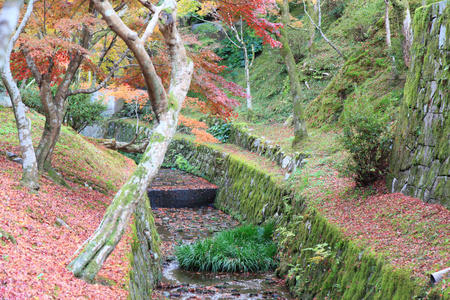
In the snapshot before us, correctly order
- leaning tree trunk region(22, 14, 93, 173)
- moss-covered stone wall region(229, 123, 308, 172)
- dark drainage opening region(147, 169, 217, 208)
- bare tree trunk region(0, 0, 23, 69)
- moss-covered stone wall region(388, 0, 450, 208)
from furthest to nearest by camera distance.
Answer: dark drainage opening region(147, 169, 217, 208) < moss-covered stone wall region(229, 123, 308, 172) < leaning tree trunk region(22, 14, 93, 173) < moss-covered stone wall region(388, 0, 450, 208) < bare tree trunk region(0, 0, 23, 69)

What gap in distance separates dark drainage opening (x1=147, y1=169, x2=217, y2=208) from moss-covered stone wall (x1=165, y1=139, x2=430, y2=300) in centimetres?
56

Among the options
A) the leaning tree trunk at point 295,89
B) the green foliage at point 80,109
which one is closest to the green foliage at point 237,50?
the green foliage at point 80,109

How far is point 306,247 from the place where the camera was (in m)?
6.80

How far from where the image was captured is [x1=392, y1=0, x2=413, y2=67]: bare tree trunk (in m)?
10.1

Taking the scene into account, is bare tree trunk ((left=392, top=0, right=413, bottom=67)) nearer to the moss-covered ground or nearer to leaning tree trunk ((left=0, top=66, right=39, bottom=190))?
the moss-covered ground

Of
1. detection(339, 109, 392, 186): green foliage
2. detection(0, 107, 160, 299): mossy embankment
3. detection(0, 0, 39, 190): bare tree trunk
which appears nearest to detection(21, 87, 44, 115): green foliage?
detection(0, 107, 160, 299): mossy embankment

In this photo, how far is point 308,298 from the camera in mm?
6043

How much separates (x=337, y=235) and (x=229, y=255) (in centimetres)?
314

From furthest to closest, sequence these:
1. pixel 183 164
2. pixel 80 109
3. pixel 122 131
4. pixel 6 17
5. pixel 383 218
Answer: pixel 122 131, pixel 183 164, pixel 80 109, pixel 383 218, pixel 6 17

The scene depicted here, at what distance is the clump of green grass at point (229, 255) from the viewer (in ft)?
26.1

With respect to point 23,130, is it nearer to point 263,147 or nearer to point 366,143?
point 366,143

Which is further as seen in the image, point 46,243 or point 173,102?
point 173,102

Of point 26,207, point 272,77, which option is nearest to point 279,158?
point 26,207

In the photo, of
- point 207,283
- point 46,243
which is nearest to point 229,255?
point 207,283
